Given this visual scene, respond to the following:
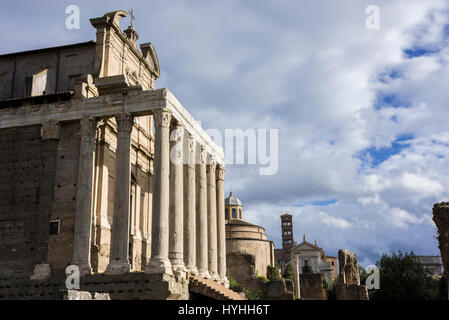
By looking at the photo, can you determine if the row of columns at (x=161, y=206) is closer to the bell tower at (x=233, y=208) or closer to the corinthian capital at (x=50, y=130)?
the corinthian capital at (x=50, y=130)

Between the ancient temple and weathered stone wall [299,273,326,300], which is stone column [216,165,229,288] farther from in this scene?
weathered stone wall [299,273,326,300]

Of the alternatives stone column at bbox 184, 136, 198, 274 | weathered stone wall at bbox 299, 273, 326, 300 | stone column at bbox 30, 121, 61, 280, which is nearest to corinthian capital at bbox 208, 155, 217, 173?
stone column at bbox 184, 136, 198, 274

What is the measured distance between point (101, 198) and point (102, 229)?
1.54 metres

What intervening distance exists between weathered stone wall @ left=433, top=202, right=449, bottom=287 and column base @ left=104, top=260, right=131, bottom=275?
12851 millimetres

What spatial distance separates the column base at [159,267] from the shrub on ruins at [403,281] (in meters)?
25.1

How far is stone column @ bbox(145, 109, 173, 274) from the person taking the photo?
20.6 m

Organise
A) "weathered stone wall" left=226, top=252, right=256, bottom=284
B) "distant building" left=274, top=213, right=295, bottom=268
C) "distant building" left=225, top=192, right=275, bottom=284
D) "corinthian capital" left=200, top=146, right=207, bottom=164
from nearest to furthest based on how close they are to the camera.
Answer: "corinthian capital" left=200, top=146, right=207, bottom=164, "weathered stone wall" left=226, top=252, right=256, bottom=284, "distant building" left=225, top=192, right=275, bottom=284, "distant building" left=274, top=213, right=295, bottom=268

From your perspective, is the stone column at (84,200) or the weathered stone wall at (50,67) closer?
the stone column at (84,200)

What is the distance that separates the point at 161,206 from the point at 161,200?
0.26 meters

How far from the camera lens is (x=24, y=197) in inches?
920

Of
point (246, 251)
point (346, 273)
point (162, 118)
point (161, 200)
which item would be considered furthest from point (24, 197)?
point (246, 251)

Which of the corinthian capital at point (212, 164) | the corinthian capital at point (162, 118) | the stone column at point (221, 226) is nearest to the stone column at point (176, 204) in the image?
the corinthian capital at point (162, 118)

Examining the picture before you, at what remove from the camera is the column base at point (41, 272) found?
2181 centimetres
